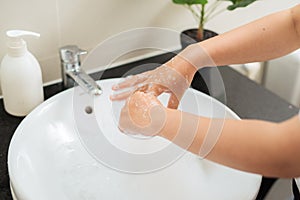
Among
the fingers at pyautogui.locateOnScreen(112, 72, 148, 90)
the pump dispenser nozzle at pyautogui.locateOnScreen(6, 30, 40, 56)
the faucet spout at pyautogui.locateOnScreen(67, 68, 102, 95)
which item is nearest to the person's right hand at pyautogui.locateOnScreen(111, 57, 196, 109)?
the fingers at pyautogui.locateOnScreen(112, 72, 148, 90)

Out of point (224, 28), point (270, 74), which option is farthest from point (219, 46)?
point (270, 74)

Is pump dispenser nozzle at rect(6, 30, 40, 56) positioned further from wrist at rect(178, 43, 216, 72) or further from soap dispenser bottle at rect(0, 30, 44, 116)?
wrist at rect(178, 43, 216, 72)

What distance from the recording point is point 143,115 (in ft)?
2.27

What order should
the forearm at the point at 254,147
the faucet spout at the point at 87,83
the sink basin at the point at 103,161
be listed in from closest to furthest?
the forearm at the point at 254,147 → the sink basin at the point at 103,161 → the faucet spout at the point at 87,83

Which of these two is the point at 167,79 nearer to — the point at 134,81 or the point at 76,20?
the point at 134,81

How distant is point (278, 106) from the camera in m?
1.03

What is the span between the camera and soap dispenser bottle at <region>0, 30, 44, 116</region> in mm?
867

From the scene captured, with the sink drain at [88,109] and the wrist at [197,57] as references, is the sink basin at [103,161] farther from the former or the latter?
the wrist at [197,57]

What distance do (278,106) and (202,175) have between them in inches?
11.1

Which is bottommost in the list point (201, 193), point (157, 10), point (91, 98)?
point (201, 193)

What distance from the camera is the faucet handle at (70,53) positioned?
94 centimetres

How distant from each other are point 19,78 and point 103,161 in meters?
0.23

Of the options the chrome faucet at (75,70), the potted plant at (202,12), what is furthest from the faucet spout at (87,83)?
the potted plant at (202,12)

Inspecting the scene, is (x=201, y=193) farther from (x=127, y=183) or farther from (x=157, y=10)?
(x=157, y=10)
